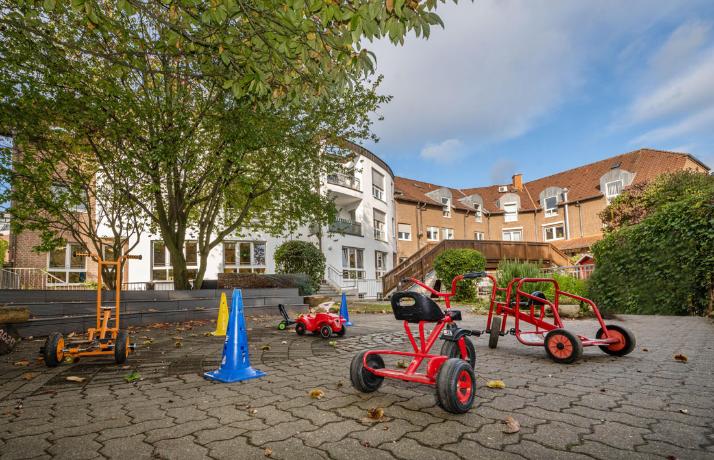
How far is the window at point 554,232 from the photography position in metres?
39.3

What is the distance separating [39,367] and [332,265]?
19.7 metres

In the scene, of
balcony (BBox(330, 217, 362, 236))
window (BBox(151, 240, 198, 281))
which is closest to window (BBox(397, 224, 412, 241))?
balcony (BBox(330, 217, 362, 236))

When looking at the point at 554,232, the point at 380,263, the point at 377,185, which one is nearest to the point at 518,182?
the point at 554,232

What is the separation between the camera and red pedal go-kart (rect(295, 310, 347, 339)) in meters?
7.67

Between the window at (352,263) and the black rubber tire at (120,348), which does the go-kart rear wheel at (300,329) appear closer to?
the black rubber tire at (120,348)

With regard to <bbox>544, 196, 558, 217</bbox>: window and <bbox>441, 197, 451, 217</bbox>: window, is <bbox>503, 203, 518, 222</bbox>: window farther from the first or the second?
<bbox>441, 197, 451, 217</bbox>: window

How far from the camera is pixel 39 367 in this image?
17.2ft

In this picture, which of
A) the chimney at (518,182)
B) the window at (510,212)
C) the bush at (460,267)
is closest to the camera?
the bush at (460,267)

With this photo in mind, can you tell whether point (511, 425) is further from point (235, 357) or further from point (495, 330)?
point (495, 330)

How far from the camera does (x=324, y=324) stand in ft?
25.3

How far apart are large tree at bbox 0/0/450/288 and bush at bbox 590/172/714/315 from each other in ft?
29.7

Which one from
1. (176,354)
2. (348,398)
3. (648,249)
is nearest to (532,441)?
(348,398)

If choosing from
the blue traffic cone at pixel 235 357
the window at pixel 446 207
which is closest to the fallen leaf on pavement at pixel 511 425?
the blue traffic cone at pixel 235 357

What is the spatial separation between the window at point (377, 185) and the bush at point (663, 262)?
19.2 meters
